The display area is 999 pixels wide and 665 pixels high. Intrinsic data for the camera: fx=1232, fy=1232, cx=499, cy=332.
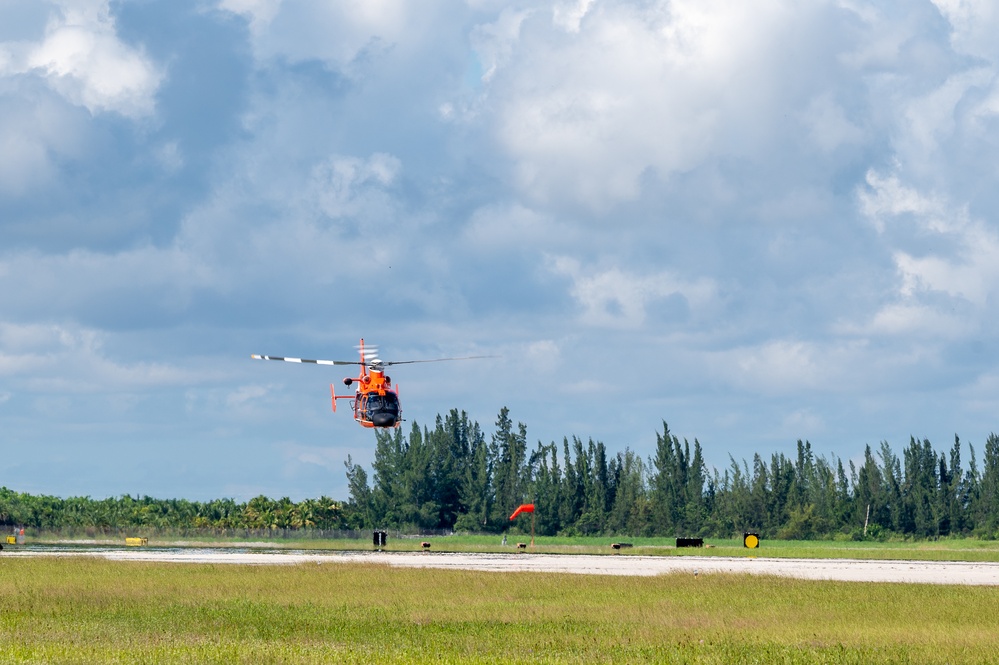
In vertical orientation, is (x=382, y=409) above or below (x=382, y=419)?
above

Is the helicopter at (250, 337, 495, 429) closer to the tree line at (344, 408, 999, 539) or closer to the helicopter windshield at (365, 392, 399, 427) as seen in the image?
the helicopter windshield at (365, 392, 399, 427)

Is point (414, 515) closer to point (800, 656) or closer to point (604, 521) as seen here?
point (604, 521)

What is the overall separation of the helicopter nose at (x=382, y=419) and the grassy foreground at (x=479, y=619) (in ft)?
57.7

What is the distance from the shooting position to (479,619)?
38.9m

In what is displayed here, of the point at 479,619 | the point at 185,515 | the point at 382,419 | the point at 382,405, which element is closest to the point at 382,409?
the point at 382,405

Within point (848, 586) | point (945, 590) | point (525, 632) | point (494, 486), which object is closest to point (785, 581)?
point (848, 586)

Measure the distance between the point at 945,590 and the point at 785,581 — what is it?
7.04m

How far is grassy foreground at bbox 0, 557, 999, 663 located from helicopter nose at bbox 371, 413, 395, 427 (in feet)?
57.7

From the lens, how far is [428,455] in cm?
18375

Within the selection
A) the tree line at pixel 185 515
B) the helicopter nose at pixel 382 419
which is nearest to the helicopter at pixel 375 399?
the helicopter nose at pixel 382 419

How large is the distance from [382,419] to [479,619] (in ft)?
124

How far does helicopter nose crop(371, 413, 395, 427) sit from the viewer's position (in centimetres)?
7606

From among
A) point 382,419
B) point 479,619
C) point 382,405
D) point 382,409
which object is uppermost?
point 382,405

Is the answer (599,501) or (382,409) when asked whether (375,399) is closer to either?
(382,409)
